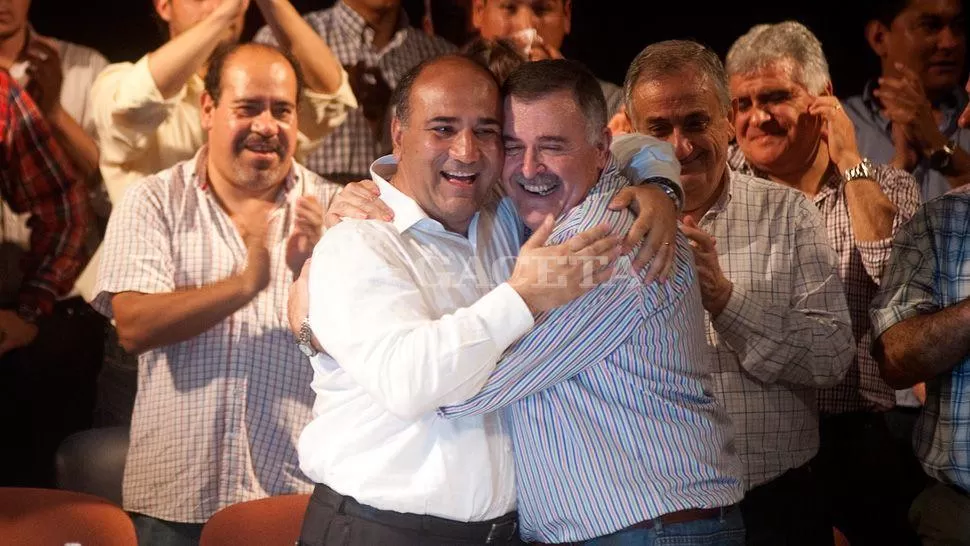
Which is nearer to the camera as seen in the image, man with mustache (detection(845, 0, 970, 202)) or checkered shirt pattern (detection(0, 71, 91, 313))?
checkered shirt pattern (detection(0, 71, 91, 313))

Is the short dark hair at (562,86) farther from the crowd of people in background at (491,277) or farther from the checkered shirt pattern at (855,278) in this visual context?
the checkered shirt pattern at (855,278)

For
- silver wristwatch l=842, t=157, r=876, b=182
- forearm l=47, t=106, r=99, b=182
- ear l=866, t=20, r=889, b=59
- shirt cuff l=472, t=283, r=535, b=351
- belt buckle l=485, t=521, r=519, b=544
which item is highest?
ear l=866, t=20, r=889, b=59

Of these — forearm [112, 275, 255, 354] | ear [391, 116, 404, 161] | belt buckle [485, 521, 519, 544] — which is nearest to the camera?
belt buckle [485, 521, 519, 544]

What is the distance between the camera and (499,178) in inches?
99.9

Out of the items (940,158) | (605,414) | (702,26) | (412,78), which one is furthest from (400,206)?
(940,158)

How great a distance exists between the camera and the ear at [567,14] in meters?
3.97

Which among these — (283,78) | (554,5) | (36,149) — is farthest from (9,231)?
(554,5)

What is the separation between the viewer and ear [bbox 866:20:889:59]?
4.05 m

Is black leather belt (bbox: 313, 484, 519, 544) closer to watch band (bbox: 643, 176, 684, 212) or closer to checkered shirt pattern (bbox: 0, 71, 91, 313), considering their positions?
watch band (bbox: 643, 176, 684, 212)

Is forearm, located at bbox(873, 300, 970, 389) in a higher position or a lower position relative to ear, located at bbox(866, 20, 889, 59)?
lower

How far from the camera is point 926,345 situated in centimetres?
288

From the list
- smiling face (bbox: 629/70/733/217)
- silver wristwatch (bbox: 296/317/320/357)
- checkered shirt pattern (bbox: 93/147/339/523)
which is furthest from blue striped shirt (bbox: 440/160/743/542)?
checkered shirt pattern (bbox: 93/147/339/523)

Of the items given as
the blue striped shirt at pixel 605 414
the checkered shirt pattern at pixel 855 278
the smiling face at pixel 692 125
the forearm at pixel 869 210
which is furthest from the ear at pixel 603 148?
the forearm at pixel 869 210

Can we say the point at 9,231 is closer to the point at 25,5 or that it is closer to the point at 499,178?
the point at 25,5
